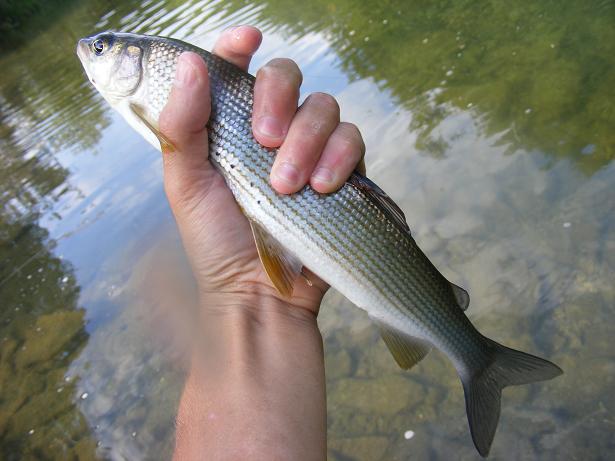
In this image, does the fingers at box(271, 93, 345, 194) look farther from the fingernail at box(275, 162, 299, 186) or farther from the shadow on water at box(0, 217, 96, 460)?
the shadow on water at box(0, 217, 96, 460)

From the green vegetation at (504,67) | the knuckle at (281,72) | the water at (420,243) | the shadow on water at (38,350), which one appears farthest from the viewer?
the green vegetation at (504,67)

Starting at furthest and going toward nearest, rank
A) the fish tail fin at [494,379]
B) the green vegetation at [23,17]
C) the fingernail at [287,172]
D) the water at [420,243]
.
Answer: the green vegetation at [23,17] → the water at [420,243] → the fish tail fin at [494,379] → the fingernail at [287,172]

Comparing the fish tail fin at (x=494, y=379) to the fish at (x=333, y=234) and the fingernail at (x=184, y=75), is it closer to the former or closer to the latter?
the fish at (x=333, y=234)

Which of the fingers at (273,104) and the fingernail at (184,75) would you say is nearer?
the fingernail at (184,75)

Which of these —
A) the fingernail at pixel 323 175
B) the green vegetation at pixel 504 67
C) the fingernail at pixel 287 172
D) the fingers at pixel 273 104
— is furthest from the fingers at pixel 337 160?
the green vegetation at pixel 504 67

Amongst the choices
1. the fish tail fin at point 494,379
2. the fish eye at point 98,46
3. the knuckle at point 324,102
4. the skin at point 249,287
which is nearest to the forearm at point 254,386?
the skin at point 249,287

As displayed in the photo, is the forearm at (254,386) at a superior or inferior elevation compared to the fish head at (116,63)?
inferior

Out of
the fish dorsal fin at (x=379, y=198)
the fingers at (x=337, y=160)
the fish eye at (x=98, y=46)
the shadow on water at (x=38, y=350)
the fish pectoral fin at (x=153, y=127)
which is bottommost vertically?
the shadow on water at (x=38, y=350)

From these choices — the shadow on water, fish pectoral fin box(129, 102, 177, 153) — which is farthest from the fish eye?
the shadow on water
